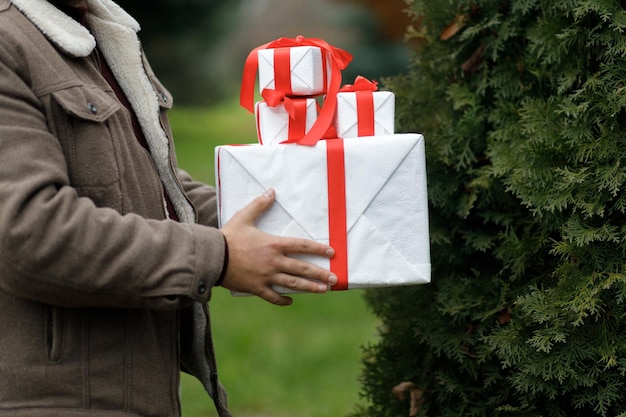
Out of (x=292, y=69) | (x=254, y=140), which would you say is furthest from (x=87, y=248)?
(x=254, y=140)

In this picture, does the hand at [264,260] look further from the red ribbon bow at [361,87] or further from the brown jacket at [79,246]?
the red ribbon bow at [361,87]

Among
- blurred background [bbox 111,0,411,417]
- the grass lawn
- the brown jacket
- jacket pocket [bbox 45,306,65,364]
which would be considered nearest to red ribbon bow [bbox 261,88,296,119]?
the brown jacket

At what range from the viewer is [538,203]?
229 centimetres

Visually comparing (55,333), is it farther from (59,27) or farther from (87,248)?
(59,27)

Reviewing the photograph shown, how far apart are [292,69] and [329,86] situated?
12 cm

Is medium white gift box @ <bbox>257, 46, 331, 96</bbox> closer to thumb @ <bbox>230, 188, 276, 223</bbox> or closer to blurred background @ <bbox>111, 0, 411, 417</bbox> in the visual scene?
A: thumb @ <bbox>230, 188, 276, 223</bbox>

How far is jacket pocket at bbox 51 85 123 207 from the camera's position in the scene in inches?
72.7

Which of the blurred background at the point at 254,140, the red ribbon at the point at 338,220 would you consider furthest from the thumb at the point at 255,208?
the blurred background at the point at 254,140

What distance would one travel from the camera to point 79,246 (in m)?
1.75

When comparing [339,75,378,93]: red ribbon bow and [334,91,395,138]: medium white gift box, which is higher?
[339,75,378,93]: red ribbon bow

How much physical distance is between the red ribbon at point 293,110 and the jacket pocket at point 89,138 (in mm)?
388

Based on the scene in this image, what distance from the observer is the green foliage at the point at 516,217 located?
2.18 meters

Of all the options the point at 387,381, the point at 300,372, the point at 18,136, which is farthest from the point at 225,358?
the point at 18,136

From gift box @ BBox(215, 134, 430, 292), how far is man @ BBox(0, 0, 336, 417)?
54 millimetres
